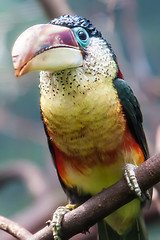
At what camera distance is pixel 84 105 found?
4.69 feet

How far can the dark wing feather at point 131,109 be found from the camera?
1.56m

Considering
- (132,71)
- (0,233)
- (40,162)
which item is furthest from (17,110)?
(0,233)

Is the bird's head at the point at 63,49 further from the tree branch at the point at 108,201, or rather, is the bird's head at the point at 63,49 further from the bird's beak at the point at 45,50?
the tree branch at the point at 108,201

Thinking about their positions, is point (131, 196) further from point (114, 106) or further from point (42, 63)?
point (42, 63)

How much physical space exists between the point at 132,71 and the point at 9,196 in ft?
5.86

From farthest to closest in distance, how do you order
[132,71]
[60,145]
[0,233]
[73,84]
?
[132,71] → [0,233] → [60,145] → [73,84]

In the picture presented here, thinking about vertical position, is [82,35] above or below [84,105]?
above

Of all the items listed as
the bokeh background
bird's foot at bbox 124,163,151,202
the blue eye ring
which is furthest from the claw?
the bokeh background

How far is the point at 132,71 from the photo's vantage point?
3.31 metres

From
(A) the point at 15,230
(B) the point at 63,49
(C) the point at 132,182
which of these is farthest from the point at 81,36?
(A) the point at 15,230

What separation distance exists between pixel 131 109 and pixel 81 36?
344mm

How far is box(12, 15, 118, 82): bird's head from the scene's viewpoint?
48.4 inches

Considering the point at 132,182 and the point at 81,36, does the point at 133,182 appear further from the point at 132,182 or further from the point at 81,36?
the point at 81,36

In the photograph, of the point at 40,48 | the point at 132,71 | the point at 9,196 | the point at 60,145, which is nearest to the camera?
the point at 40,48
